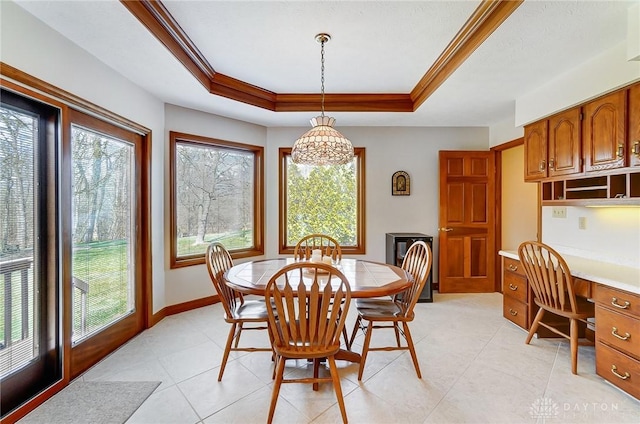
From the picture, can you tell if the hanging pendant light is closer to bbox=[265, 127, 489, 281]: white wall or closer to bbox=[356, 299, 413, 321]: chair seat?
bbox=[356, 299, 413, 321]: chair seat

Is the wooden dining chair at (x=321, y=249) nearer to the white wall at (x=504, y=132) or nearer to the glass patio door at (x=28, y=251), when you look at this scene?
the glass patio door at (x=28, y=251)

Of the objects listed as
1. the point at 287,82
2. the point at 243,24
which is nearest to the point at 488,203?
the point at 287,82

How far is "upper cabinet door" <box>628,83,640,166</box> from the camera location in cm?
209

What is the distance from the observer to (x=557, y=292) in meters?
2.31

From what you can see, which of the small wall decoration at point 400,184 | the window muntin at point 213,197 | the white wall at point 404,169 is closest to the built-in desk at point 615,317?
the white wall at point 404,169

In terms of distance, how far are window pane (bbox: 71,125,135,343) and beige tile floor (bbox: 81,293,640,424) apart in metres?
0.40

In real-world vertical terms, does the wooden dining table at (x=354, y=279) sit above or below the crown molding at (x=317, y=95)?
below

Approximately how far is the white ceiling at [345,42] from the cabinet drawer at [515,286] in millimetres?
1910

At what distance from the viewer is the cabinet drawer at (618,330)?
1.84 meters

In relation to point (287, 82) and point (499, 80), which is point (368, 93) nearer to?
point (287, 82)

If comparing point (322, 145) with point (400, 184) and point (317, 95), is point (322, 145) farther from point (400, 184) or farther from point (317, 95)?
point (400, 184)

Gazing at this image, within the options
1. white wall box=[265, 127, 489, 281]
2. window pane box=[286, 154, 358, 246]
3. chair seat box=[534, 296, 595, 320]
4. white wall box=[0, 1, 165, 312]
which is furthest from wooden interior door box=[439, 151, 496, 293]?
white wall box=[0, 1, 165, 312]

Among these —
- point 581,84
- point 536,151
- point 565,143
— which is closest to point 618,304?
point 565,143

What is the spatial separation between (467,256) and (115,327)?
4223 mm
